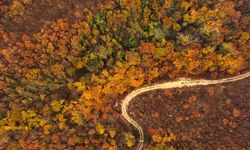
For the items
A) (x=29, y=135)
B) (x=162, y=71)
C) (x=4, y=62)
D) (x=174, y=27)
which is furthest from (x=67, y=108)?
(x=174, y=27)

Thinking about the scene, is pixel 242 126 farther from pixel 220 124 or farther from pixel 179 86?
pixel 179 86

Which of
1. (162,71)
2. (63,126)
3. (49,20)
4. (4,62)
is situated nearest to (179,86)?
(162,71)

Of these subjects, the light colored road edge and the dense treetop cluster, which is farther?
the light colored road edge

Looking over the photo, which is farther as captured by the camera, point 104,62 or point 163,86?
point 104,62

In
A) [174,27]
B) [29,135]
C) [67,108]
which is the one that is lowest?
[29,135]

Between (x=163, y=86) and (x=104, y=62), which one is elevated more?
(x=104, y=62)

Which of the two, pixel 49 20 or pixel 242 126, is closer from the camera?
pixel 242 126

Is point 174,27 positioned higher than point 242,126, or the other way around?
point 174,27

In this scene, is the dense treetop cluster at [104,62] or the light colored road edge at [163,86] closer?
the dense treetop cluster at [104,62]
